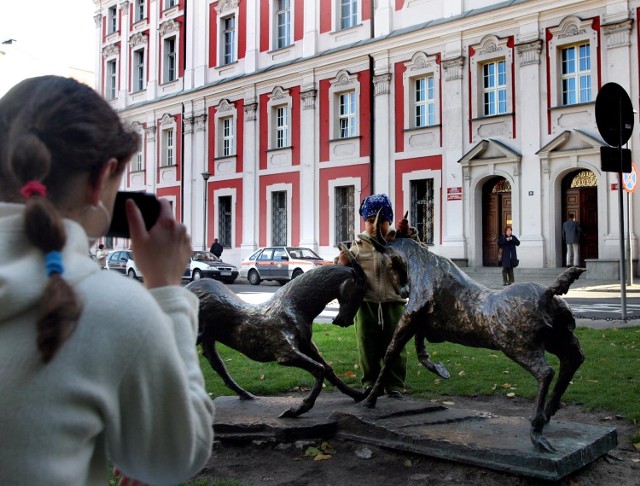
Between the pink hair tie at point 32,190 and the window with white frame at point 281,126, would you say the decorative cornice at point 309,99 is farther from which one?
the pink hair tie at point 32,190

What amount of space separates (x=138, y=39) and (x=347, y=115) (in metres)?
14.8

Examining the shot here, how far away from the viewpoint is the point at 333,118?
2541 cm

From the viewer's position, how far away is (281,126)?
2761cm

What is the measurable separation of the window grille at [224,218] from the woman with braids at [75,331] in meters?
28.9

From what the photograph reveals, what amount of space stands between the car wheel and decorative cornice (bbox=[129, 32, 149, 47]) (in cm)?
1652

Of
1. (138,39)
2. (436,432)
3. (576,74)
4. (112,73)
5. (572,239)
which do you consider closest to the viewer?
(436,432)

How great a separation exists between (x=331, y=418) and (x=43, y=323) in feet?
12.2

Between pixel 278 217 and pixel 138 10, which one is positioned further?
pixel 138 10

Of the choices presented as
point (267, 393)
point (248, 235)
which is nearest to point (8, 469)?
point (267, 393)

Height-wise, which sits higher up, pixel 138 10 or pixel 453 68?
pixel 138 10

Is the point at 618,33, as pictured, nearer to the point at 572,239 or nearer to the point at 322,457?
the point at 572,239

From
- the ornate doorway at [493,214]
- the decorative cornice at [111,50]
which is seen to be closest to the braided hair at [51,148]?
the ornate doorway at [493,214]

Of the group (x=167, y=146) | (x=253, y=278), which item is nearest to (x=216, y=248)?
(x=253, y=278)

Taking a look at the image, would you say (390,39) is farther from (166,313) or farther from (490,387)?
(166,313)
